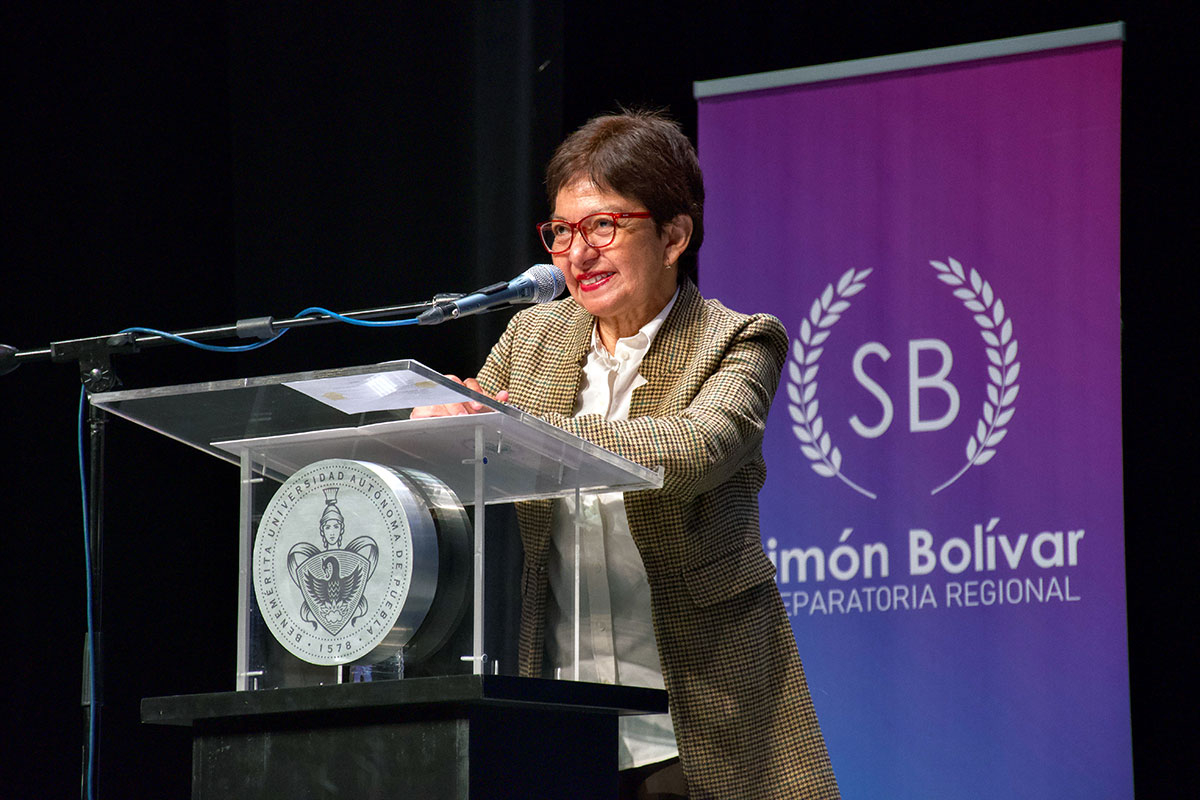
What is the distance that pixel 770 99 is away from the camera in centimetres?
388

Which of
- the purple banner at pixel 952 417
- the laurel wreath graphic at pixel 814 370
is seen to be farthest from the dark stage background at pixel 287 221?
the laurel wreath graphic at pixel 814 370

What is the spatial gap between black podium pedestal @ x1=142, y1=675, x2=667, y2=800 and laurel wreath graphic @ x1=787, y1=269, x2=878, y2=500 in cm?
211

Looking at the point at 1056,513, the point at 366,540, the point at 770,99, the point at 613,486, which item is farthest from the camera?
the point at 770,99

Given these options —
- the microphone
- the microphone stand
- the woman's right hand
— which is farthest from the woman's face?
the woman's right hand

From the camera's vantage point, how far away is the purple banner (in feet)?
11.0

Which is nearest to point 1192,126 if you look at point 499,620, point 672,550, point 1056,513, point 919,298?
point 919,298

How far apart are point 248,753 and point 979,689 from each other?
7.53ft

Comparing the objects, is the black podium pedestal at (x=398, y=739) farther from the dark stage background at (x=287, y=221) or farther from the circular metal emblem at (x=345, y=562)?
the dark stage background at (x=287, y=221)

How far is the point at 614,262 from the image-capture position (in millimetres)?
2129

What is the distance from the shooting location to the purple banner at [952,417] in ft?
11.0

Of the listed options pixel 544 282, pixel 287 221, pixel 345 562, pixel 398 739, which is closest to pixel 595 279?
pixel 544 282

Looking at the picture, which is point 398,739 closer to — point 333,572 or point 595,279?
point 333,572

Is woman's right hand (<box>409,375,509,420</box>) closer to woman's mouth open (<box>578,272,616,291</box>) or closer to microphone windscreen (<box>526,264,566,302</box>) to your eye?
microphone windscreen (<box>526,264,566,302</box>)

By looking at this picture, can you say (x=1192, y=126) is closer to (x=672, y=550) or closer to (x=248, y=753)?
(x=672, y=550)
